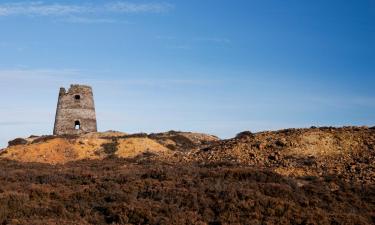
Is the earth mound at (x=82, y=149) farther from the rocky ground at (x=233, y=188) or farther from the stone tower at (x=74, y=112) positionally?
the rocky ground at (x=233, y=188)

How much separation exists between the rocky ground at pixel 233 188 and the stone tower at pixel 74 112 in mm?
24959

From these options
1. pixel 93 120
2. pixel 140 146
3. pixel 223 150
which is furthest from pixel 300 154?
pixel 93 120

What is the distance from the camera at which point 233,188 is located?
1669cm

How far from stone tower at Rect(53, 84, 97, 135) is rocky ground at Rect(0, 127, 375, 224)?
24959 mm

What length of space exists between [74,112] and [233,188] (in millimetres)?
38203

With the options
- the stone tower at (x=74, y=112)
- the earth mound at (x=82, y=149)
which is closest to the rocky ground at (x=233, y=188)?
the earth mound at (x=82, y=149)

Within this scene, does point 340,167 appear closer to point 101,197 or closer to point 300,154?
point 300,154

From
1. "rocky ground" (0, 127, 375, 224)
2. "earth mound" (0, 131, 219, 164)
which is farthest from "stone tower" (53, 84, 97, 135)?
"rocky ground" (0, 127, 375, 224)

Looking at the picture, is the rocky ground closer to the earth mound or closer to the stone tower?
the earth mound

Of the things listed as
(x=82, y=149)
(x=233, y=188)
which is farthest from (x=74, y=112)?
(x=233, y=188)

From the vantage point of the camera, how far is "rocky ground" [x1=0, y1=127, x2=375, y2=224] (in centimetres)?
1388

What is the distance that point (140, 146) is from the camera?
4134 centimetres

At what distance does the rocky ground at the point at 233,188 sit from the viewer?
13.9 m

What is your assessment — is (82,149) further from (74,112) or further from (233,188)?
(233,188)
